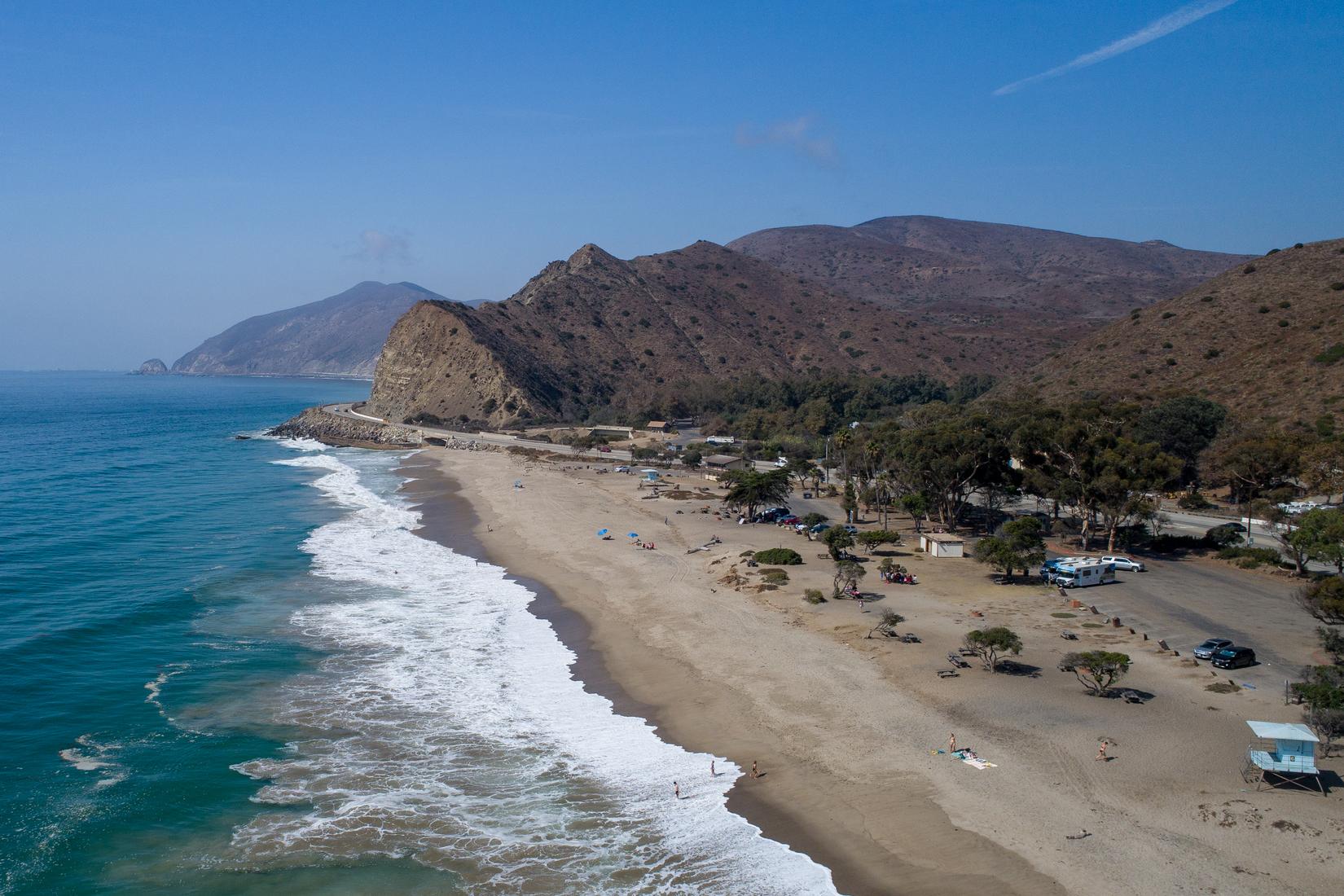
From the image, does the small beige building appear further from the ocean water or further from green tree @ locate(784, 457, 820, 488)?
green tree @ locate(784, 457, 820, 488)

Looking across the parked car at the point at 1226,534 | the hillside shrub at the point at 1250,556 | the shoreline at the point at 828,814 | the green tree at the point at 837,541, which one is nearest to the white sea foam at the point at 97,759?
the shoreline at the point at 828,814

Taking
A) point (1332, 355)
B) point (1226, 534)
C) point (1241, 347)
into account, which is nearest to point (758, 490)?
point (1226, 534)

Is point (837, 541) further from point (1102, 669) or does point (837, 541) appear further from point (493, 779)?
point (493, 779)

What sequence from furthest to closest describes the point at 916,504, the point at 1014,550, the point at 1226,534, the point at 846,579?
the point at 916,504
the point at 1226,534
the point at 1014,550
the point at 846,579

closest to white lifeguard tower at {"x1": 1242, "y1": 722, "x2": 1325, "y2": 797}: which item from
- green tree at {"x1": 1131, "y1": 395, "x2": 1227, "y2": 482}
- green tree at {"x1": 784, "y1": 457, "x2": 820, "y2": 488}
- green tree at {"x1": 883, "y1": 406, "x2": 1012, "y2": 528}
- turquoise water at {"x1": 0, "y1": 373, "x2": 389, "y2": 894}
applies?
turquoise water at {"x1": 0, "y1": 373, "x2": 389, "y2": 894}

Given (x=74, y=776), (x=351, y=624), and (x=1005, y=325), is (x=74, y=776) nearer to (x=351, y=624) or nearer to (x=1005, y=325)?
(x=351, y=624)

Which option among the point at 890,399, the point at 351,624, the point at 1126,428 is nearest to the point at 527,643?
the point at 351,624
